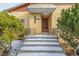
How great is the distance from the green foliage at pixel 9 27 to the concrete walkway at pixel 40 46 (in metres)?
0.18

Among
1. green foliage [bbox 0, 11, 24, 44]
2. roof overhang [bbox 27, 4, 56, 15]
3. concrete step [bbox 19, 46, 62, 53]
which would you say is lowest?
concrete step [bbox 19, 46, 62, 53]

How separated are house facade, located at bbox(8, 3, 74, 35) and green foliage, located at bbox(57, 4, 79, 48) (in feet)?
0.25

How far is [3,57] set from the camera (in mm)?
4277

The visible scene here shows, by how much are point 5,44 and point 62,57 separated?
2.85 feet

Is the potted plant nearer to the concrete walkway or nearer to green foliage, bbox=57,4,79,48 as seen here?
green foliage, bbox=57,4,79,48

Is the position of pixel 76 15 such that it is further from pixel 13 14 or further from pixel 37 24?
pixel 13 14

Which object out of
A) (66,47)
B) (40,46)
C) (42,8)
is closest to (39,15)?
(42,8)

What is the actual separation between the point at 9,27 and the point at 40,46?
1.80ft

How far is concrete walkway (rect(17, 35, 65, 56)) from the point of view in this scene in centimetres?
431

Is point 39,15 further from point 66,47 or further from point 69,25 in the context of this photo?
point 66,47

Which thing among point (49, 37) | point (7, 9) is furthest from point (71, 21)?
point (7, 9)

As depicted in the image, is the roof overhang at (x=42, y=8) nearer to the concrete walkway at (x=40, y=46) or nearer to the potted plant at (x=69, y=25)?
the potted plant at (x=69, y=25)

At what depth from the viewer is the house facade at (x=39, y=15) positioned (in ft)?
14.1

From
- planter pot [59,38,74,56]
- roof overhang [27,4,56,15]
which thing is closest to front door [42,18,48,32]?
roof overhang [27,4,56,15]
